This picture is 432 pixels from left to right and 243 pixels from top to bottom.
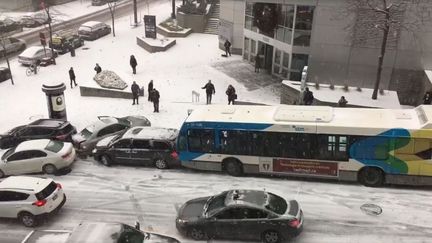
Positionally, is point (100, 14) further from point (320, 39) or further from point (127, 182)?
point (127, 182)

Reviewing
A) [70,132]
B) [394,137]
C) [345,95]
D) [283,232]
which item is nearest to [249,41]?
[345,95]

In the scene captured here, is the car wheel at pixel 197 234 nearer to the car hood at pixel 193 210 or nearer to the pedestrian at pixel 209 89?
A: the car hood at pixel 193 210

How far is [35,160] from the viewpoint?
790 inches

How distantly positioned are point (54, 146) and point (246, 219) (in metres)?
10.2

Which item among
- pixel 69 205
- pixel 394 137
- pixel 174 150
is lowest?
pixel 69 205

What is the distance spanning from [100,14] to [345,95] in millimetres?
35859

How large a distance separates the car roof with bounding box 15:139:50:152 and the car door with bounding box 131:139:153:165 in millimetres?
3854

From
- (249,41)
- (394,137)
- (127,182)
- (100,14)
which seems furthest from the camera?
(100,14)

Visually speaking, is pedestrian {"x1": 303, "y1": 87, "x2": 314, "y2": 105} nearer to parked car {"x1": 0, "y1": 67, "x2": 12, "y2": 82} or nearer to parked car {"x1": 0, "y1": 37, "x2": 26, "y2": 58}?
parked car {"x1": 0, "y1": 67, "x2": 12, "y2": 82}

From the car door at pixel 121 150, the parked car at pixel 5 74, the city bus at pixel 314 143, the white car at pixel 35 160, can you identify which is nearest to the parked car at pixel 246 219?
the city bus at pixel 314 143

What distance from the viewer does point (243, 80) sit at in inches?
1227

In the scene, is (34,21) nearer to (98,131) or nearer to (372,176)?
(98,131)

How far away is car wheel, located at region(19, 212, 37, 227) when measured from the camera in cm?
1625

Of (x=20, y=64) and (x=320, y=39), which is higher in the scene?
(x=320, y=39)
